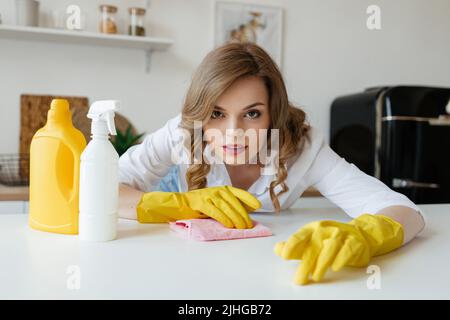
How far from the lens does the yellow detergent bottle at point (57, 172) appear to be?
0.86 metres

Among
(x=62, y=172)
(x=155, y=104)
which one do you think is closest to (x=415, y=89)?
(x=155, y=104)

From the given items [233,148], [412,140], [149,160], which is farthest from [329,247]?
[412,140]

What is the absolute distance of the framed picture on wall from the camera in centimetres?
262

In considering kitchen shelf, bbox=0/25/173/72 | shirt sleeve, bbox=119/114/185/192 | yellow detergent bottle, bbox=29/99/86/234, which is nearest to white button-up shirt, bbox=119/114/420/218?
shirt sleeve, bbox=119/114/185/192

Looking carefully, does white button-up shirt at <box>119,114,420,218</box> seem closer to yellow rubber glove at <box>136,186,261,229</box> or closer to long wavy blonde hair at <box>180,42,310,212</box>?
long wavy blonde hair at <box>180,42,310,212</box>

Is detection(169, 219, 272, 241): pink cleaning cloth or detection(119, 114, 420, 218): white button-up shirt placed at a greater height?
detection(119, 114, 420, 218): white button-up shirt

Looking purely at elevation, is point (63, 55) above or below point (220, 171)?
above

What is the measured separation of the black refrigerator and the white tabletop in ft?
4.76

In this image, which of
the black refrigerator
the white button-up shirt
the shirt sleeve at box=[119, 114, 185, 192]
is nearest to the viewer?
the white button-up shirt

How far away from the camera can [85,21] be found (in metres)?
2.35

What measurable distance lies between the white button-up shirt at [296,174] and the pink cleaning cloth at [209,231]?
307mm

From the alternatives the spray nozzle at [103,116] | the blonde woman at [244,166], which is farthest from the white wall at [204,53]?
the spray nozzle at [103,116]
